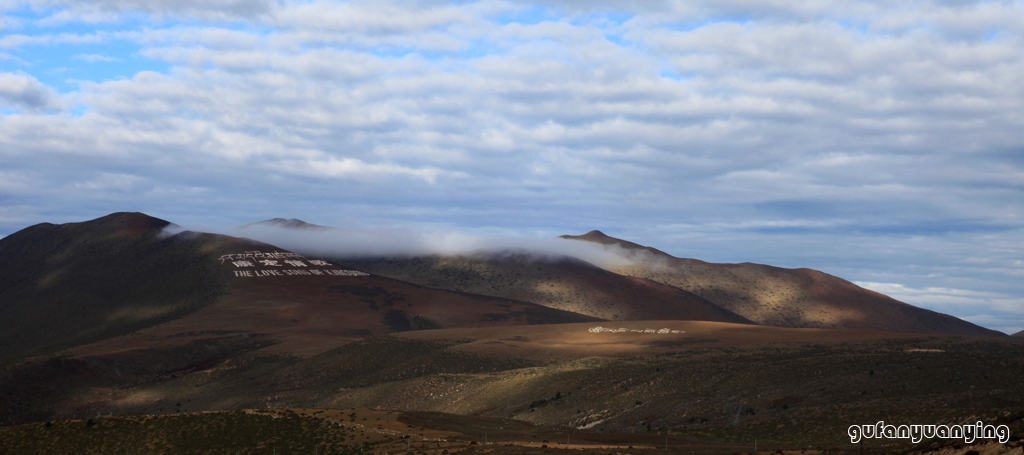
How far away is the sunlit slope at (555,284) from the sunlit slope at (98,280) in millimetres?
38422

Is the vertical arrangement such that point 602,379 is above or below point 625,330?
below

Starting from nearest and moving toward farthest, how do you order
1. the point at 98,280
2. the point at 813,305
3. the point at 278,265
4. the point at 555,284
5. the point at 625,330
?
the point at 625,330 → the point at 98,280 → the point at 278,265 → the point at 555,284 → the point at 813,305

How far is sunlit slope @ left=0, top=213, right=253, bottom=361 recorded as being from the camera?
128 m

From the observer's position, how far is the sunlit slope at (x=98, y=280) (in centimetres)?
12788

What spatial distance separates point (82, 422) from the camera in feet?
158

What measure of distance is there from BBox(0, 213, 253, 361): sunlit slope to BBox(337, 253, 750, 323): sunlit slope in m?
38.4

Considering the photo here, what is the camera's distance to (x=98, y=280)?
5930 inches

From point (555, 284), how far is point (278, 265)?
55795 millimetres

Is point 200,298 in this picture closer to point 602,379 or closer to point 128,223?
point 128,223

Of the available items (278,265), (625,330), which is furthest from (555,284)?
(625,330)

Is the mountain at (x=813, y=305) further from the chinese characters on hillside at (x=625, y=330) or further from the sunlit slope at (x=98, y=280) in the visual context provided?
the sunlit slope at (x=98, y=280)

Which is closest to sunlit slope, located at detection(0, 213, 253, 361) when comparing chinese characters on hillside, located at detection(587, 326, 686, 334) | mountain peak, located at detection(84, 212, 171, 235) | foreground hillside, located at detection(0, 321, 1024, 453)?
mountain peak, located at detection(84, 212, 171, 235)

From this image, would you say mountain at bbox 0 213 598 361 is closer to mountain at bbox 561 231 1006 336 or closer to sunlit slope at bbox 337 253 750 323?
sunlit slope at bbox 337 253 750 323

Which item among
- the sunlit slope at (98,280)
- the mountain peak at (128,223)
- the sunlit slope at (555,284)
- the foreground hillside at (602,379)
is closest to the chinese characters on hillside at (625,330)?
the foreground hillside at (602,379)
